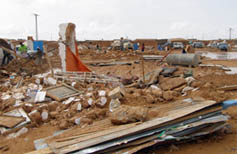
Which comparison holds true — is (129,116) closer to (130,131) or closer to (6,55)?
(130,131)

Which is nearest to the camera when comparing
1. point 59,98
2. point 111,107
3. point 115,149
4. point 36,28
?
point 115,149

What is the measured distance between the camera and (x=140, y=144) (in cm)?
338

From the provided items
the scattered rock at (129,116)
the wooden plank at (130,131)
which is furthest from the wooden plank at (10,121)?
the scattered rock at (129,116)

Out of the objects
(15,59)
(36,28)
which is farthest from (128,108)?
(36,28)

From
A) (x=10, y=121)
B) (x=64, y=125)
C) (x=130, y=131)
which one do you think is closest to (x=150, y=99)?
(x=64, y=125)

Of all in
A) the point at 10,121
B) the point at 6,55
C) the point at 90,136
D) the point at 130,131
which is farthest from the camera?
the point at 6,55

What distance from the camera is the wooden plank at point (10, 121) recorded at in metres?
4.84

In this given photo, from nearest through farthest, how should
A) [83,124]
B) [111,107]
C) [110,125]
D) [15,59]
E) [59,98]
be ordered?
[110,125] → [83,124] → [111,107] → [59,98] → [15,59]

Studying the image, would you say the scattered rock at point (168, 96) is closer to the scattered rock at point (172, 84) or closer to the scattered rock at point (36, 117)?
the scattered rock at point (172, 84)

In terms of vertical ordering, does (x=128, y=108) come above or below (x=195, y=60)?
below

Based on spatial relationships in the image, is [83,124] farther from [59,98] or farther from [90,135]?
[59,98]

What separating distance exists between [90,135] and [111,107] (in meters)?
1.75

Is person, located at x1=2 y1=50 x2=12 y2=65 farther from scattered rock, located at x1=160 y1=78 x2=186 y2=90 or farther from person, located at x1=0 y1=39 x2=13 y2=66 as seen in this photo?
scattered rock, located at x1=160 y1=78 x2=186 y2=90

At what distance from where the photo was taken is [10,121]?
4973 mm
